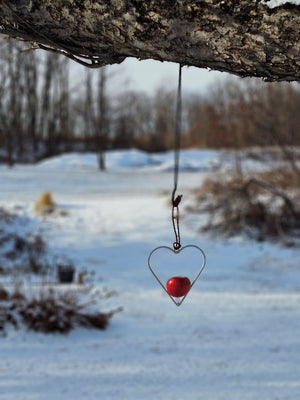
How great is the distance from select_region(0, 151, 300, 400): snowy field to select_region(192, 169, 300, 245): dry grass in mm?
546

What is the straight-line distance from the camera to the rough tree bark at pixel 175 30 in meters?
1.71

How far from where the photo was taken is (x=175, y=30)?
5.82 feet

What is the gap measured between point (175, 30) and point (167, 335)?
4517 mm

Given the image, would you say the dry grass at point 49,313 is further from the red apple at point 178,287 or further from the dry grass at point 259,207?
the dry grass at point 259,207

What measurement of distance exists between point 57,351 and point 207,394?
1.72 m

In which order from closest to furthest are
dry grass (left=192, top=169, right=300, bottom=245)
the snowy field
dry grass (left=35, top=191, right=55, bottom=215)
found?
the snowy field < dry grass (left=192, top=169, right=300, bottom=245) < dry grass (left=35, top=191, right=55, bottom=215)

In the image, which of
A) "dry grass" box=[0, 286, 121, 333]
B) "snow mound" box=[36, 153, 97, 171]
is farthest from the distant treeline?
"dry grass" box=[0, 286, 121, 333]

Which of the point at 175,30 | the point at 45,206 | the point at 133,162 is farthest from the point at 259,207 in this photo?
the point at 133,162

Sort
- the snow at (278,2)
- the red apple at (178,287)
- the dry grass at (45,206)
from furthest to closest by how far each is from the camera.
Answer: the dry grass at (45,206)
the red apple at (178,287)
the snow at (278,2)

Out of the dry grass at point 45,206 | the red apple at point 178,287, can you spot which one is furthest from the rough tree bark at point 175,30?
the dry grass at point 45,206

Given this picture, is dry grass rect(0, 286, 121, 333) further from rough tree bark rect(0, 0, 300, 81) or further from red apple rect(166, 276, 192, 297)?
rough tree bark rect(0, 0, 300, 81)

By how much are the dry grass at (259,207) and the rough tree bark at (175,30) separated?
10.3m

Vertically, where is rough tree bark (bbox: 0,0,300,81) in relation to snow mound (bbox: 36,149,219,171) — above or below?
above

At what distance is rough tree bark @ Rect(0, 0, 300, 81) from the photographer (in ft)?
5.63
